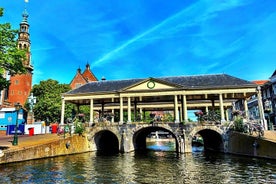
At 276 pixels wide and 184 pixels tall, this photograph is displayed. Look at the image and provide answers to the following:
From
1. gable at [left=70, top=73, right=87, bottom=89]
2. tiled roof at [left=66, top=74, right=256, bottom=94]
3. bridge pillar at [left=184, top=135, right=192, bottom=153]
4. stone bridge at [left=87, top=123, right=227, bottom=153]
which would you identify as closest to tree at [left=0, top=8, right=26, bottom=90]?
stone bridge at [left=87, top=123, right=227, bottom=153]

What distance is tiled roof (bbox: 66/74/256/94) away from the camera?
33562 millimetres

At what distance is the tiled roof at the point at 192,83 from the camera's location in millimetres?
33562

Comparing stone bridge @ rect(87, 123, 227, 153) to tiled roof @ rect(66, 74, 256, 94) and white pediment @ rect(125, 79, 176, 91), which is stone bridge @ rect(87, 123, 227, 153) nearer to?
white pediment @ rect(125, 79, 176, 91)

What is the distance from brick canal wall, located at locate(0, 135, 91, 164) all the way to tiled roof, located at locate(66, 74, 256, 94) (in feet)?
31.4

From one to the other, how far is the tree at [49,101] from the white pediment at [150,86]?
19050 millimetres

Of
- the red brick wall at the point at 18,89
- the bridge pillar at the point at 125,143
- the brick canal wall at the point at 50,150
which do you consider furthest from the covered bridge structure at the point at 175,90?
the red brick wall at the point at 18,89

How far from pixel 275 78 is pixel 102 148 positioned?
3857 cm

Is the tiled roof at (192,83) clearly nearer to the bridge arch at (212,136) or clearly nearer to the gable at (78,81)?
the bridge arch at (212,136)

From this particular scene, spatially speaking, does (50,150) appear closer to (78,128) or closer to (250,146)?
(78,128)

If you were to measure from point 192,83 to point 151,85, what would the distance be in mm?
6712

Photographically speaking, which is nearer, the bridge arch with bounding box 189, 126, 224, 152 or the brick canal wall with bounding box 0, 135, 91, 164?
the brick canal wall with bounding box 0, 135, 91, 164

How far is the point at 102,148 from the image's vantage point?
128ft

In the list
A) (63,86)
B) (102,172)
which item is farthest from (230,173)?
(63,86)

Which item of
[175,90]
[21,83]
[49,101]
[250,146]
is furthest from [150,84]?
[21,83]
